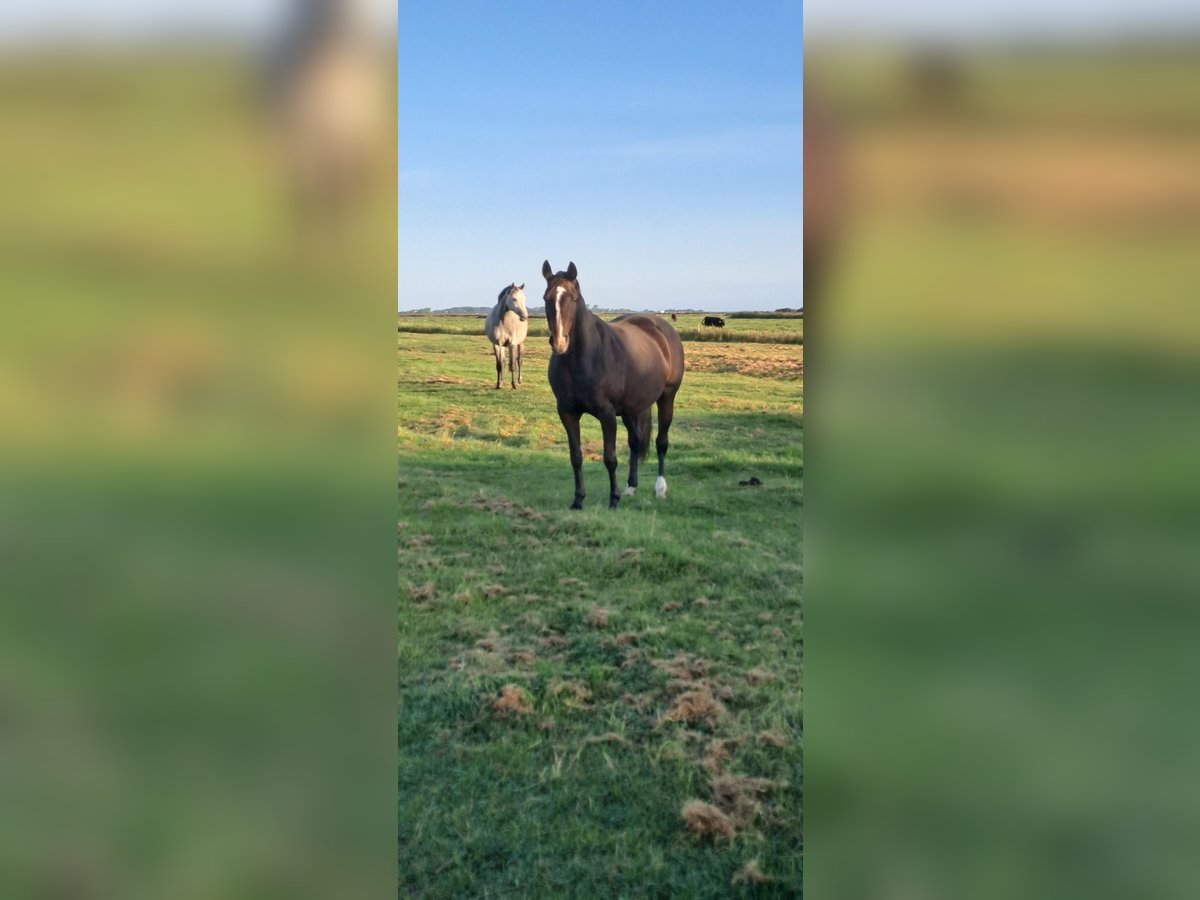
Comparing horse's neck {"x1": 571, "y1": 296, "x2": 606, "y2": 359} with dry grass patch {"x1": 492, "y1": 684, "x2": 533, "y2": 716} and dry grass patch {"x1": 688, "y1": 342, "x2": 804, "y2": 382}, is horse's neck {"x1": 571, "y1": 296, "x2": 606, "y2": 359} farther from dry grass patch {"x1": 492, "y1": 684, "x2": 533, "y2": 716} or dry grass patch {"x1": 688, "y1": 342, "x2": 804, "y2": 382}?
dry grass patch {"x1": 688, "y1": 342, "x2": 804, "y2": 382}

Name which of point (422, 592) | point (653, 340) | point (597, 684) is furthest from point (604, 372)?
point (597, 684)

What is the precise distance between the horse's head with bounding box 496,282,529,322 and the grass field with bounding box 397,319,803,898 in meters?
5.30

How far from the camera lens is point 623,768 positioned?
3393 millimetres

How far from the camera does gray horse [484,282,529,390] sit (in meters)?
15.9

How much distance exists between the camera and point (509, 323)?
52.8 ft

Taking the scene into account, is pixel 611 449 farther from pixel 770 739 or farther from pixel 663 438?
pixel 770 739

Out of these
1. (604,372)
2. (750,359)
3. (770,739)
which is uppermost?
(750,359)

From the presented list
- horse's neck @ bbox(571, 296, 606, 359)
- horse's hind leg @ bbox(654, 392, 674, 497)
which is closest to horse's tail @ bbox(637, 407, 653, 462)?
horse's hind leg @ bbox(654, 392, 674, 497)
